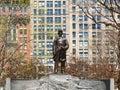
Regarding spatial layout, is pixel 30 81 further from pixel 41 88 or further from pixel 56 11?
pixel 56 11

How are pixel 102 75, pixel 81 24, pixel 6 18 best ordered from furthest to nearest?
pixel 81 24
pixel 102 75
pixel 6 18

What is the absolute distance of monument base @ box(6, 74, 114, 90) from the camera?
67.9 feet

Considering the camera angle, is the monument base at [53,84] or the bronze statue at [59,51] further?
the bronze statue at [59,51]

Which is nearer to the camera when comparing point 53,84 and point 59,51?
point 53,84

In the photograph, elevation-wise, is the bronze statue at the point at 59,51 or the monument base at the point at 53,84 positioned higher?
the bronze statue at the point at 59,51

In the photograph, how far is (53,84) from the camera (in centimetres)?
2072

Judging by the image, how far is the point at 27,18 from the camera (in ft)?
108

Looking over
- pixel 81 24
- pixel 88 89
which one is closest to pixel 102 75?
pixel 88 89

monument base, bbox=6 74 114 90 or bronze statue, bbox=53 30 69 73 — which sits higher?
bronze statue, bbox=53 30 69 73

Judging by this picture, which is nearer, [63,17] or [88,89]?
[88,89]

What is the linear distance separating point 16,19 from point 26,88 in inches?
468

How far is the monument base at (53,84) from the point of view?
20703mm

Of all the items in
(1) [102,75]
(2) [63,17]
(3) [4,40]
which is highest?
(2) [63,17]

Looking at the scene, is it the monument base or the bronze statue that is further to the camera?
the bronze statue
